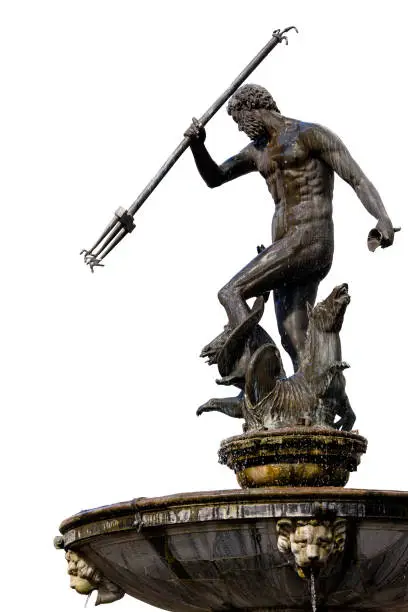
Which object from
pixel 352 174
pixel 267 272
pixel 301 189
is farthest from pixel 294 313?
pixel 352 174

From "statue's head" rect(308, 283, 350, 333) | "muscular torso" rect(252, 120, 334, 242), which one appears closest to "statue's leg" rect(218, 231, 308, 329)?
"muscular torso" rect(252, 120, 334, 242)

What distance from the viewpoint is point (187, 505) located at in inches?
399

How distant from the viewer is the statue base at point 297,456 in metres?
11.4

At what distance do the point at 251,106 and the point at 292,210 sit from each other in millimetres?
1018

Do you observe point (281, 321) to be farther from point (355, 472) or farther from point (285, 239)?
point (355, 472)

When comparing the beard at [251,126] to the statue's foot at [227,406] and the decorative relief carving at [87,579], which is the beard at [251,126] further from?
the decorative relief carving at [87,579]

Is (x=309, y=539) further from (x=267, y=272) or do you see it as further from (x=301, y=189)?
(x=301, y=189)

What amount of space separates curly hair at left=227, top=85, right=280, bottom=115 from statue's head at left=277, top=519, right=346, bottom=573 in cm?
418

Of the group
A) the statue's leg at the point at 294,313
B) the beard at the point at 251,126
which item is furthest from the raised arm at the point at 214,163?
the statue's leg at the point at 294,313

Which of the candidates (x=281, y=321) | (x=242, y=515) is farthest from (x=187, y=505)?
(x=281, y=321)

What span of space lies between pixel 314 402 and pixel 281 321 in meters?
1.14

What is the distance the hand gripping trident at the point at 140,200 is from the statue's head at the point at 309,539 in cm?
365

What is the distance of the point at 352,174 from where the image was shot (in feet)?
39.9

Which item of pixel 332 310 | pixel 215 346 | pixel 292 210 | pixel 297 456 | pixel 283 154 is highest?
pixel 283 154
